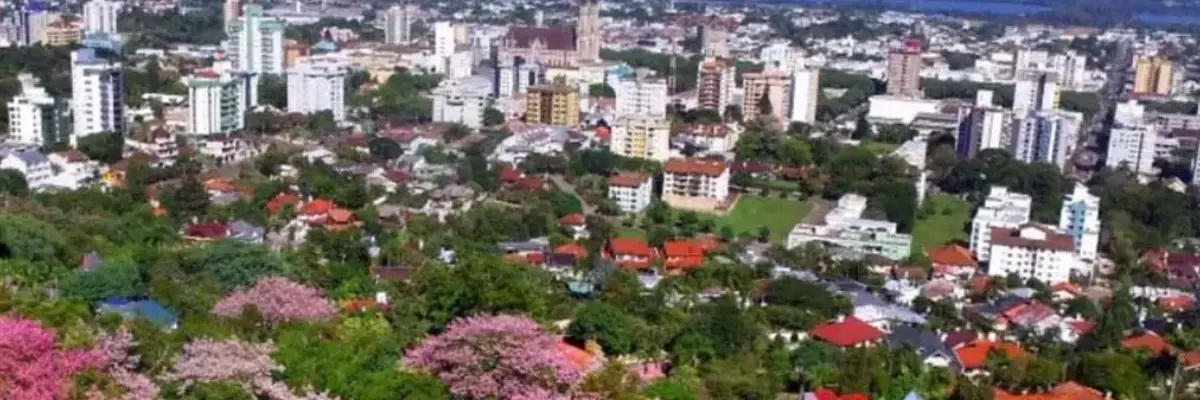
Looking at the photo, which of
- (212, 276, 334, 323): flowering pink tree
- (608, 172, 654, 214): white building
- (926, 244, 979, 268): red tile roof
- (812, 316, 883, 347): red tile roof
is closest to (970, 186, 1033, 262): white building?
(926, 244, 979, 268): red tile roof

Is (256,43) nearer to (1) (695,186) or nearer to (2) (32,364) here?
(1) (695,186)

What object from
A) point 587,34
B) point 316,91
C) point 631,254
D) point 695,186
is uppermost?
point 587,34

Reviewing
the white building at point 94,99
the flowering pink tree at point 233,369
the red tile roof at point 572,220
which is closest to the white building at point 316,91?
the white building at point 94,99

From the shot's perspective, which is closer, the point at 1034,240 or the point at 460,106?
the point at 1034,240

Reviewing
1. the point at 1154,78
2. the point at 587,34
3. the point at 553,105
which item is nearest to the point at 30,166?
the point at 553,105

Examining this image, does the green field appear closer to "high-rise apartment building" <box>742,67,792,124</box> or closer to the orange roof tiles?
the orange roof tiles

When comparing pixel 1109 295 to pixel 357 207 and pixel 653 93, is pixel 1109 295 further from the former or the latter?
pixel 653 93
